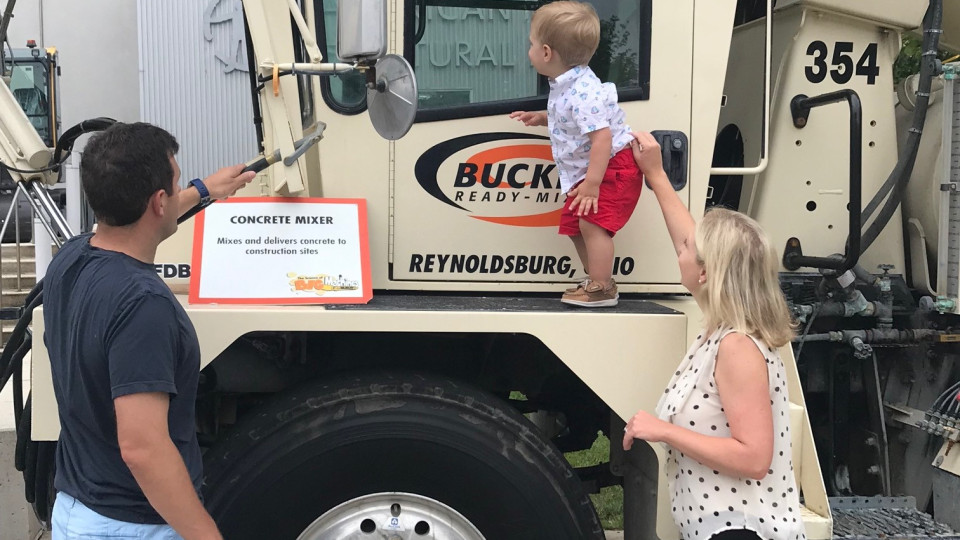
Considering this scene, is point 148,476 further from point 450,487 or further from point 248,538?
point 450,487

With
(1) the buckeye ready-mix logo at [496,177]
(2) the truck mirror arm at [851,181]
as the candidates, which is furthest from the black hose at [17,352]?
(2) the truck mirror arm at [851,181]

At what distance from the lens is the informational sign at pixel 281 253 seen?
2639 mm

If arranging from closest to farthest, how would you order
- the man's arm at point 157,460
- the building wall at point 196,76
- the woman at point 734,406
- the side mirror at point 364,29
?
1. the man's arm at point 157,460
2. the woman at point 734,406
3. the side mirror at point 364,29
4. the building wall at point 196,76

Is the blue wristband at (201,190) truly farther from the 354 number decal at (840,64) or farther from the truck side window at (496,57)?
the 354 number decal at (840,64)

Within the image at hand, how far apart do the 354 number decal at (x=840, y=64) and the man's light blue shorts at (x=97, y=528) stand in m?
2.89

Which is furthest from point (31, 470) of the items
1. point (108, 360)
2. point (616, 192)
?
point (616, 192)

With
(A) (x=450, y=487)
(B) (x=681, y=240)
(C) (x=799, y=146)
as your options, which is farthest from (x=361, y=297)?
(C) (x=799, y=146)

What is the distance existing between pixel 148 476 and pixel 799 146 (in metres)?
2.71

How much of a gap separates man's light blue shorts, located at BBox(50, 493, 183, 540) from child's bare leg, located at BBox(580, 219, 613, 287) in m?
1.45

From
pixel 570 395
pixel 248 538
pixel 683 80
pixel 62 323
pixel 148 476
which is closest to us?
pixel 148 476

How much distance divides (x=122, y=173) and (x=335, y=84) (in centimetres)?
108

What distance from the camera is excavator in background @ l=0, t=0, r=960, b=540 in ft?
8.47

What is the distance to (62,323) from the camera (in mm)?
1946

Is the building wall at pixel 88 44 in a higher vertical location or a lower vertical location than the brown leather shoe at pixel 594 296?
higher
